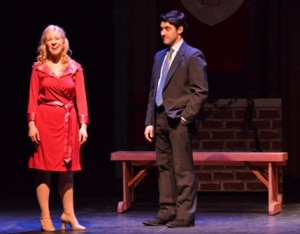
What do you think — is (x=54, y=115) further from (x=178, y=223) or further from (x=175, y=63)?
(x=178, y=223)

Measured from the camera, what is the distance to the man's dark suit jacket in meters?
6.45

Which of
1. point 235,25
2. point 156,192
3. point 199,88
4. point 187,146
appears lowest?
point 156,192

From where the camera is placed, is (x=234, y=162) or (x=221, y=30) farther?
(x=221, y=30)

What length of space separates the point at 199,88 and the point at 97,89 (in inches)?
164

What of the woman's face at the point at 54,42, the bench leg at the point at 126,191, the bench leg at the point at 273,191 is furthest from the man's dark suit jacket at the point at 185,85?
the bench leg at the point at 126,191

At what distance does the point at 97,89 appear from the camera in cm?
1050

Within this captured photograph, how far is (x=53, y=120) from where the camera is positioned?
644 cm

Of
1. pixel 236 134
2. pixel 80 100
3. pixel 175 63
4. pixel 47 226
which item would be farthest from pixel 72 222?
pixel 236 134

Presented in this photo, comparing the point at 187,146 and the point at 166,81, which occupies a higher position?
the point at 166,81

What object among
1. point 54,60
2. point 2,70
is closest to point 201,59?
point 54,60

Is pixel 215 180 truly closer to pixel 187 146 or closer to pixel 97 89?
pixel 97 89

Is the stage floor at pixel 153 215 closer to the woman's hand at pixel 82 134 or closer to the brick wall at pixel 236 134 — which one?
the brick wall at pixel 236 134

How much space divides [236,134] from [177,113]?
2979 mm

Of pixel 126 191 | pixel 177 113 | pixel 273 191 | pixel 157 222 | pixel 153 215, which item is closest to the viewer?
pixel 177 113
